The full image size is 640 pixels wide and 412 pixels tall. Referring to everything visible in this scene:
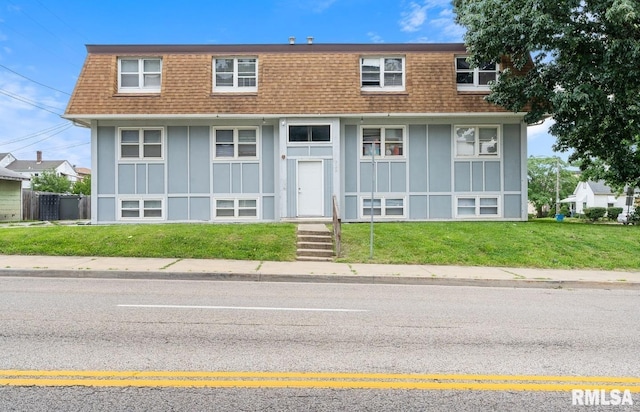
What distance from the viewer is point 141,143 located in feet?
56.1

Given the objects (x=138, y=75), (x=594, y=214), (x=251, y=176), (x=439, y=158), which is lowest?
(x=594, y=214)

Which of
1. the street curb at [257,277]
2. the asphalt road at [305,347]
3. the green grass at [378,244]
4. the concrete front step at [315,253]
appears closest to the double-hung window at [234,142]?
the green grass at [378,244]

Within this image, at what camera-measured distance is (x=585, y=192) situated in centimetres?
6294

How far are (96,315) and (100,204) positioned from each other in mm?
12262

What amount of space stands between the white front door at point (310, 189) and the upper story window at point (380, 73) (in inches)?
150

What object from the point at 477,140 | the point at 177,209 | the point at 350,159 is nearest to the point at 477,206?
the point at 477,140

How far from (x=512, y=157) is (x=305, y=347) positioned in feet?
49.7

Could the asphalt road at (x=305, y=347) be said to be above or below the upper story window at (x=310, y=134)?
below

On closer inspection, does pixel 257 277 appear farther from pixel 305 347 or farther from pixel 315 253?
→ pixel 305 347

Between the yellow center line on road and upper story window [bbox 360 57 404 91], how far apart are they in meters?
14.5

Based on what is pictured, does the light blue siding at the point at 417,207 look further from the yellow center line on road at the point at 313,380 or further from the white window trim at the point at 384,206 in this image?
the yellow center line on road at the point at 313,380

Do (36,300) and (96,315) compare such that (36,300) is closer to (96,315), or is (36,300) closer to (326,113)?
(96,315)

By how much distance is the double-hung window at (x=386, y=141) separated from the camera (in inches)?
680

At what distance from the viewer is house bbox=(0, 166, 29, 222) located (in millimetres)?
25047
